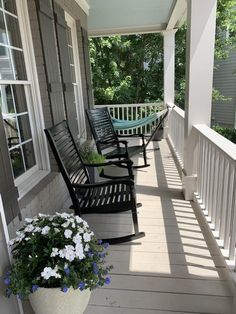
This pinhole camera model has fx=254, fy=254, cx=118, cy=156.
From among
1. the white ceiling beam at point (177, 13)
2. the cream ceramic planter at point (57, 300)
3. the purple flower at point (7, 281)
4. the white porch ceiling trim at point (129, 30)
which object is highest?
the white porch ceiling trim at point (129, 30)

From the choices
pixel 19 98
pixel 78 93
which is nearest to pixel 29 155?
pixel 19 98

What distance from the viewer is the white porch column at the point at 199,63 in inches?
94.7

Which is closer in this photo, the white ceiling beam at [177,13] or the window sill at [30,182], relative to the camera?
the window sill at [30,182]

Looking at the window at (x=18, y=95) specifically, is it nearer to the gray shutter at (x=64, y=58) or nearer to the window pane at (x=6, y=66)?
the window pane at (x=6, y=66)

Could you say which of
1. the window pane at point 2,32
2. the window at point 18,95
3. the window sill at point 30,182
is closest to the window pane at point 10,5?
the window at point 18,95

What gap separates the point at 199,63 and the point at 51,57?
5.09 ft

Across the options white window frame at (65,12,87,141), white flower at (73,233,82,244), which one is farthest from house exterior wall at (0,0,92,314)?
white window frame at (65,12,87,141)

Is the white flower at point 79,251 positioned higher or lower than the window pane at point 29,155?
lower

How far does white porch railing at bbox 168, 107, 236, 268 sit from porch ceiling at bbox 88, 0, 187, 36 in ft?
8.64

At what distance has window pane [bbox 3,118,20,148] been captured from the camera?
7.14 feet

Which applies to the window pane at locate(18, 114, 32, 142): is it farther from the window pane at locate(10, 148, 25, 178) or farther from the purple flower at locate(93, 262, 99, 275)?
the purple flower at locate(93, 262, 99, 275)

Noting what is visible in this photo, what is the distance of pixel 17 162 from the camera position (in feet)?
7.64

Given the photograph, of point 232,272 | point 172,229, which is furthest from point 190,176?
point 232,272

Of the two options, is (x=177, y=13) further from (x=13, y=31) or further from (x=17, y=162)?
(x=17, y=162)
